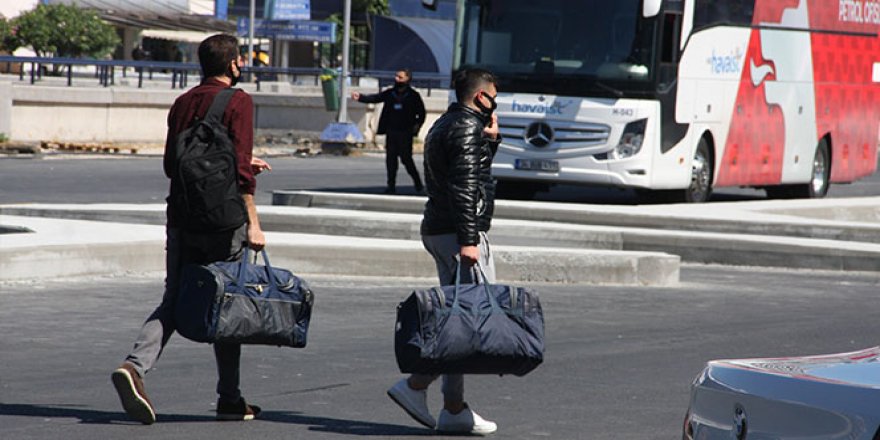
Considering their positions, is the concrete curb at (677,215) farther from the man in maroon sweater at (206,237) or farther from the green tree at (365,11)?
the green tree at (365,11)

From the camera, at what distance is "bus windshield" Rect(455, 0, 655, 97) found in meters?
21.7

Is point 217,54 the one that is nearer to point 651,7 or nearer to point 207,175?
point 207,175

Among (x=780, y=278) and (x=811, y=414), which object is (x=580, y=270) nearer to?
(x=780, y=278)

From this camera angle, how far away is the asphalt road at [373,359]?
25.2ft

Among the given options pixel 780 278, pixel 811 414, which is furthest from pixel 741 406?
pixel 780 278

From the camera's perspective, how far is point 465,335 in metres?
7.06

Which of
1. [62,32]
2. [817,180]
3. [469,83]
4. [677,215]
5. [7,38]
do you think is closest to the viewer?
[469,83]

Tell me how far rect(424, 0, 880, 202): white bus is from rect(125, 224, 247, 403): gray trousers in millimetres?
14527

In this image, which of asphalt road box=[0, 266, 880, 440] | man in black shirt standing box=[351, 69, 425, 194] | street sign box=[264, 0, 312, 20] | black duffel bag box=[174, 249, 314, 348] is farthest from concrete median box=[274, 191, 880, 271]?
street sign box=[264, 0, 312, 20]

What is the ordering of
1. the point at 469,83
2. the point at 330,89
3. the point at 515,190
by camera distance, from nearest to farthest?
the point at 469,83, the point at 515,190, the point at 330,89

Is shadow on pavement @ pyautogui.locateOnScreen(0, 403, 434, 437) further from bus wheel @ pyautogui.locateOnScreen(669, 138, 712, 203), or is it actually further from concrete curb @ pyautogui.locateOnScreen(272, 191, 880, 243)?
bus wheel @ pyautogui.locateOnScreen(669, 138, 712, 203)

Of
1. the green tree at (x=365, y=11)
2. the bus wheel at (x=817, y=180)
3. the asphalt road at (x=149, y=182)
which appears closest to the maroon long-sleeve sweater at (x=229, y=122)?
the asphalt road at (x=149, y=182)

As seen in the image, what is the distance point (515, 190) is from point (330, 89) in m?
13.0

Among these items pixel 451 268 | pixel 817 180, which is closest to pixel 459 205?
pixel 451 268
